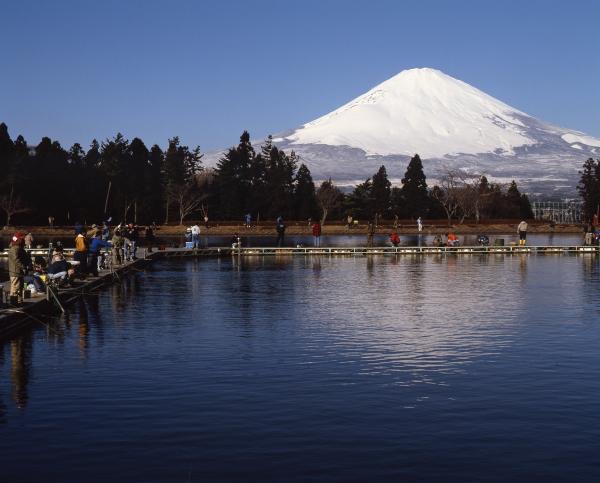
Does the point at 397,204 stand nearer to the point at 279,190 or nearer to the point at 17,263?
the point at 279,190

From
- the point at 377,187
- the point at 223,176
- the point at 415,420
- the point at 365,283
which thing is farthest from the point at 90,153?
the point at 415,420

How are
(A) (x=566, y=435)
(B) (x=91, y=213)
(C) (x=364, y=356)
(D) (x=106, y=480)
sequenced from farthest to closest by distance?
(B) (x=91, y=213)
(C) (x=364, y=356)
(A) (x=566, y=435)
(D) (x=106, y=480)

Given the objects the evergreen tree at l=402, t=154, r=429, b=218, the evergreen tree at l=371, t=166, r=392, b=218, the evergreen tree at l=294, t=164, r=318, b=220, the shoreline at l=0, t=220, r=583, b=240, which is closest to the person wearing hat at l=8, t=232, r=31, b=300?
the shoreline at l=0, t=220, r=583, b=240

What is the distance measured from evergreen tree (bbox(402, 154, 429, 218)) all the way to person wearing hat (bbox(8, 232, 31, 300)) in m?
96.9

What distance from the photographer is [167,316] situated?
2572 centimetres

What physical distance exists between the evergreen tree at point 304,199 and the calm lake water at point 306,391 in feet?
290

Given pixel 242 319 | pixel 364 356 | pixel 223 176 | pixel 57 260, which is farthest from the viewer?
pixel 223 176

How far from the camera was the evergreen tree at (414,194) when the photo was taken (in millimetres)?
120250

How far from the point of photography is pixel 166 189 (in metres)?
114

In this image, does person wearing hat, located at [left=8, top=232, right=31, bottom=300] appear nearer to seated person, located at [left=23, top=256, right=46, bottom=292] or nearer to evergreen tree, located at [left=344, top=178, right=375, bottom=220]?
seated person, located at [left=23, top=256, right=46, bottom=292]

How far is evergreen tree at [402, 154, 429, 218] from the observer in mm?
120250

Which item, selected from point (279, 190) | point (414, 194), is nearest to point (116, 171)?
point (279, 190)

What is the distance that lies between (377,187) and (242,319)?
9701 cm

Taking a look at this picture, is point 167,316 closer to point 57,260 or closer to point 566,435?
A: point 57,260
